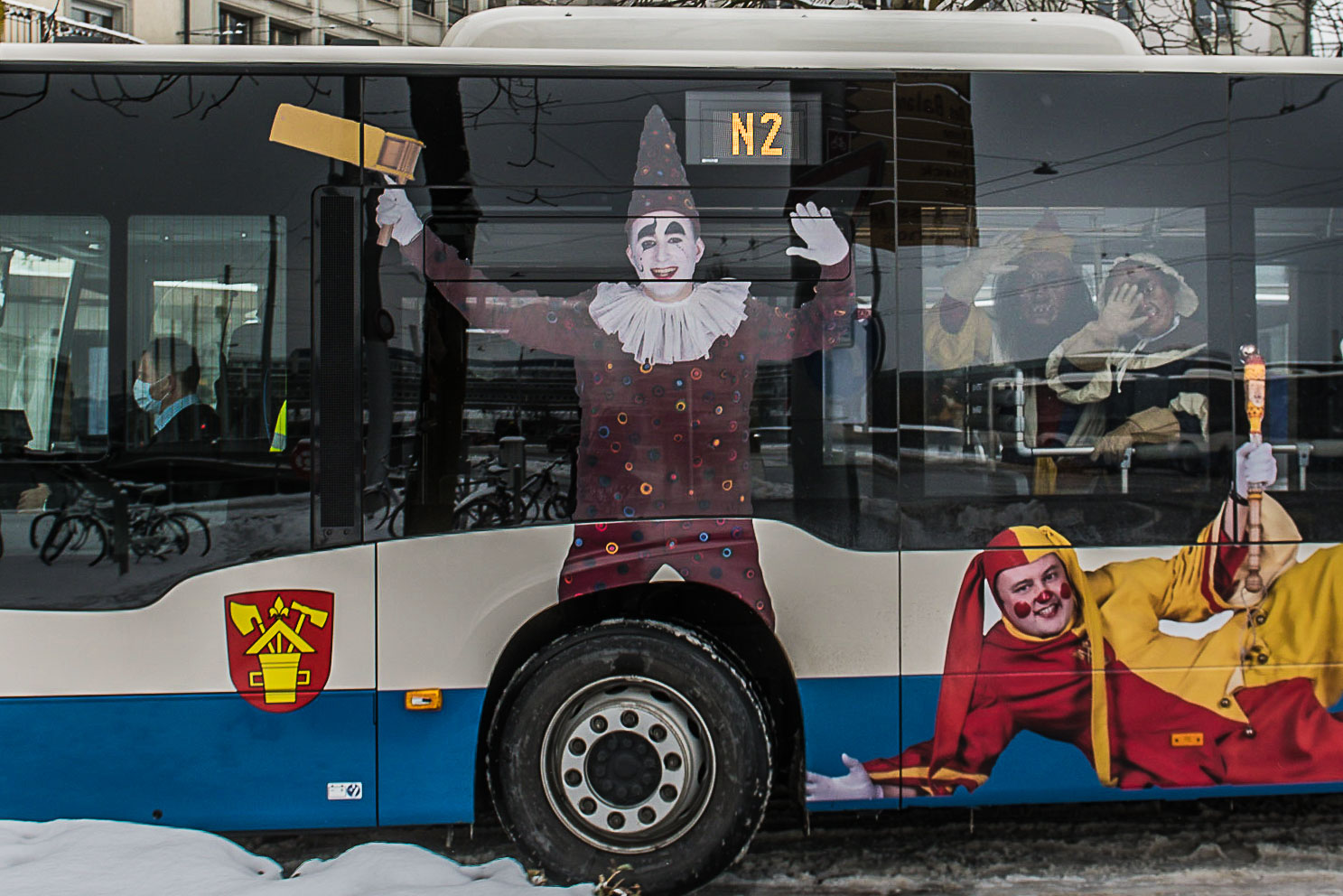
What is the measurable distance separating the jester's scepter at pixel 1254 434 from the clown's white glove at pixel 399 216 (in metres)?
3.13

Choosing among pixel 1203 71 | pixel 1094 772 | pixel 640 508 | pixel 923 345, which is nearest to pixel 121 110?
pixel 640 508

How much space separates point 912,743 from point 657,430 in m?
1.53

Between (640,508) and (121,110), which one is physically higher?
(121,110)

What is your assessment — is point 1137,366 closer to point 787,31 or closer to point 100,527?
point 787,31

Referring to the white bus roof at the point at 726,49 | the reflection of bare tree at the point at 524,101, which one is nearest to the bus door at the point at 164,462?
the white bus roof at the point at 726,49

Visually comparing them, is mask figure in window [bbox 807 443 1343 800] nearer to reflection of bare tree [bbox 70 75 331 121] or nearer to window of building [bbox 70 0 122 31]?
reflection of bare tree [bbox 70 75 331 121]

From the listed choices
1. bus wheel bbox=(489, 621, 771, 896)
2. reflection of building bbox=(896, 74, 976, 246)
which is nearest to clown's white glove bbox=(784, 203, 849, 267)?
reflection of building bbox=(896, 74, 976, 246)

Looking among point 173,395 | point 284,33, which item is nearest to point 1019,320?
point 173,395

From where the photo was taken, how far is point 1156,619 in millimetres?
4238

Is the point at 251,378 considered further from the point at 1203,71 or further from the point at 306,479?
the point at 1203,71

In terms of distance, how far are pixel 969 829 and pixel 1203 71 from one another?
3.21 m

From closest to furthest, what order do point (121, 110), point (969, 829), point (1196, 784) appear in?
point (121, 110), point (1196, 784), point (969, 829)

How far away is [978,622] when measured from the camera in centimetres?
421

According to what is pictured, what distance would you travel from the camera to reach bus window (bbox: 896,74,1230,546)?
4164 millimetres
